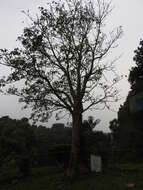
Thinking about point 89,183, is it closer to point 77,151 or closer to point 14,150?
point 77,151

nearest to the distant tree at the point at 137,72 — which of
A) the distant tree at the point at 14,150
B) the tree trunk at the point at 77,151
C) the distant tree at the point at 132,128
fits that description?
the distant tree at the point at 132,128

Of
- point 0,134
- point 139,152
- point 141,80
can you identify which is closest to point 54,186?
point 0,134

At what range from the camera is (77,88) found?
15789mm

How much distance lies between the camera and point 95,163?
15.0 meters

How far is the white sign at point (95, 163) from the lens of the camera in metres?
14.8

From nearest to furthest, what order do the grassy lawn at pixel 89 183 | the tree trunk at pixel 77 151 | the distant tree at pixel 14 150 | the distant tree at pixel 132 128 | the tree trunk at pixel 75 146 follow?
the grassy lawn at pixel 89 183 → the tree trunk at pixel 75 146 → the tree trunk at pixel 77 151 → the distant tree at pixel 14 150 → the distant tree at pixel 132 128

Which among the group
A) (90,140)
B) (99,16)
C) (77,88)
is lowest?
(90,140)

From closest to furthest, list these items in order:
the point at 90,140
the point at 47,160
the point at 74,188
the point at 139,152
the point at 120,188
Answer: the point at 120,188
the point at 74,188
the point at 90,140
the point at 47,160
the point at 139,152

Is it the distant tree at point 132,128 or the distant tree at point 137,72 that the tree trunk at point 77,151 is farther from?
the distant tree at point 137,72

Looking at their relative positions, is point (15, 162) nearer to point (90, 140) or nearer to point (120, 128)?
point (90, 140)

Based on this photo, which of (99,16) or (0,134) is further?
(0,134)

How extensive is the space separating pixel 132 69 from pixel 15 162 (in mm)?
22968

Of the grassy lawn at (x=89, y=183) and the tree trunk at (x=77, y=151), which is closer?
the grassy lawn at (x=89, y=183)

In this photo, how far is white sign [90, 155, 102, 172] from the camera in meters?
14.8
